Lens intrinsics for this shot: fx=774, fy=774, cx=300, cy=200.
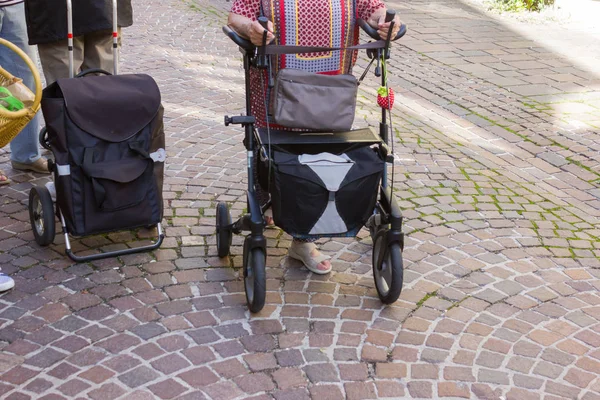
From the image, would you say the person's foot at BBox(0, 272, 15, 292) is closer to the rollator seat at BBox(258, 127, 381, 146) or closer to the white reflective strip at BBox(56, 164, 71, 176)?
the white reflective strip at BBox(56, 164, 71, 176)

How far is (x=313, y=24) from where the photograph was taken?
378cm

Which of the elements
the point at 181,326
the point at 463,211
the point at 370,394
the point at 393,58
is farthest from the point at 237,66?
the point at 370,394

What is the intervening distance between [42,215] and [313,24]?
5.85 feet

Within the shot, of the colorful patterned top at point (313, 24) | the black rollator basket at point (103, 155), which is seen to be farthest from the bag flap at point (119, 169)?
the colorful patterned top at point (313, 24)

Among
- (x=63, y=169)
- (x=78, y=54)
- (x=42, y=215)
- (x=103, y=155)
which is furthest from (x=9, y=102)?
(x=78, y=54)

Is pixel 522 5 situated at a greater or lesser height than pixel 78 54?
lesser

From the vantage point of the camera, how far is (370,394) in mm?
3215

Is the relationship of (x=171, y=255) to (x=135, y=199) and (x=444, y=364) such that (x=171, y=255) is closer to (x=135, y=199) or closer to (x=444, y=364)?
(x=135, y=199)

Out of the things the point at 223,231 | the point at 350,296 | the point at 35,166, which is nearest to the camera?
the point at 350,296

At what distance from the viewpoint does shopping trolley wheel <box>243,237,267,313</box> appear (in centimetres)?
361

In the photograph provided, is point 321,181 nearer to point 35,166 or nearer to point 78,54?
point 78,54

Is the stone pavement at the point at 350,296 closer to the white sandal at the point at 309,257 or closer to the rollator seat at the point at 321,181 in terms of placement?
the white sandal at the point at 309,257

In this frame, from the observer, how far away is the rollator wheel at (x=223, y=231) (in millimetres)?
4125

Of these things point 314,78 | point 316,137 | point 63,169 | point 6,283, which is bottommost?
point 6,283
